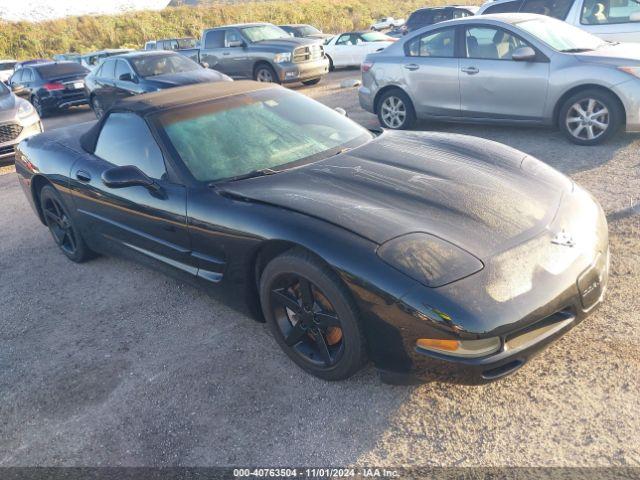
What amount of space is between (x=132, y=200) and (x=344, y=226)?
1.74 meters

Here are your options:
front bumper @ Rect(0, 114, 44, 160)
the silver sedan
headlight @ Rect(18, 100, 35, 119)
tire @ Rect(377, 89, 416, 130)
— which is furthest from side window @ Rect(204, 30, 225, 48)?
tire @ Rect(377, 89, 416, 130)

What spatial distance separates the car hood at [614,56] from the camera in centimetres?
583

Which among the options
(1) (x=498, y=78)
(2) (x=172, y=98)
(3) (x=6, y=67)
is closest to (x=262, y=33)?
(1) (x=498, y=78)

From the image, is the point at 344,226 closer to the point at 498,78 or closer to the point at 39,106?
the point at 498,78

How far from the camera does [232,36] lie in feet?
45.3

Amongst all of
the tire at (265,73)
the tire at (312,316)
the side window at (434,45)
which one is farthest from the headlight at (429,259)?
the tire at (265,73)

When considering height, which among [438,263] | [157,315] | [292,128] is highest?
[292,128]

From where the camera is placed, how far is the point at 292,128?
12.3ft

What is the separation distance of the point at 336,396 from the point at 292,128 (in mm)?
1950

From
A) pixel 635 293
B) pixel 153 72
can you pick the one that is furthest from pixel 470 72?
pixel 153 72

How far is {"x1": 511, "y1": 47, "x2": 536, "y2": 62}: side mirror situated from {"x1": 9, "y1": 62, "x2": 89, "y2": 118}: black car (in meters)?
11.7

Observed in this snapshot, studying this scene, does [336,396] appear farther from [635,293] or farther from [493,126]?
[493,126]

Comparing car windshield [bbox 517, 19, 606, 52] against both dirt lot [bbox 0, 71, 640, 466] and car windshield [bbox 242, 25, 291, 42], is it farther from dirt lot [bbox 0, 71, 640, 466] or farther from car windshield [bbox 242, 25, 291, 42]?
car windshield [bbox 242, 25, 291, 42]

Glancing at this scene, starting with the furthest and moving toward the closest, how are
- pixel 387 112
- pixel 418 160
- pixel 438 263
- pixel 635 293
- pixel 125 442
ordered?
pixel 387 112 → pixel 418 160 → pixel 635 293 → pixel 125 442 → pixel 438 263
